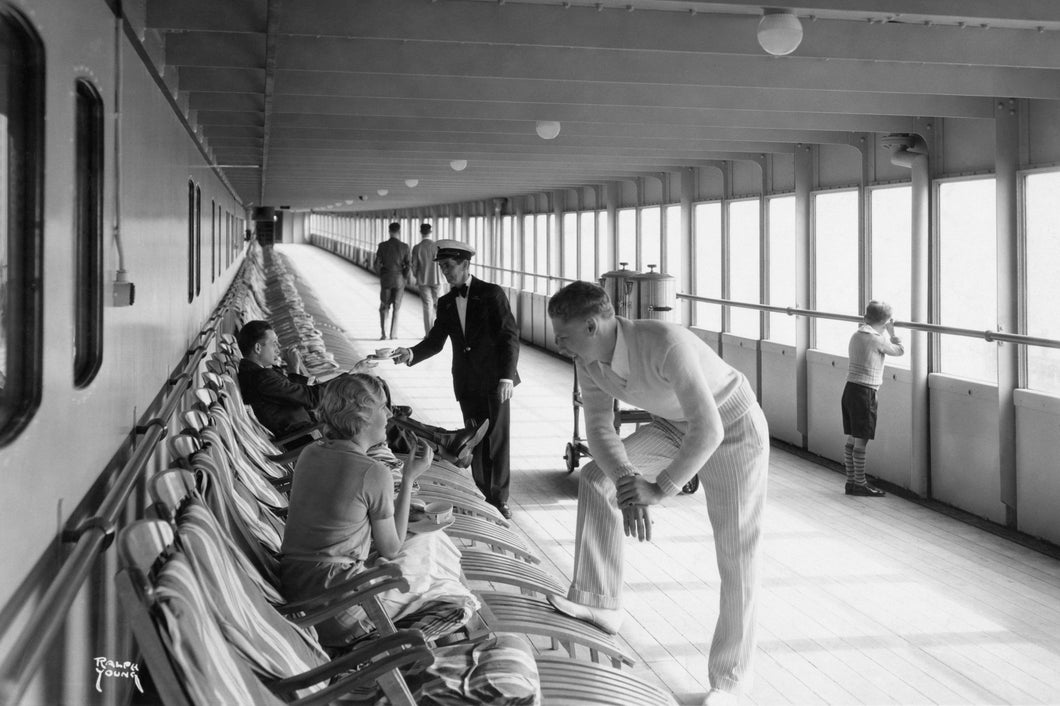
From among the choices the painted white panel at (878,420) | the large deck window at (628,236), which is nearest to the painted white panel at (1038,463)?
the painted white panel at (878,420)

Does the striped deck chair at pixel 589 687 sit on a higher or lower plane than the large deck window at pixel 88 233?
lower

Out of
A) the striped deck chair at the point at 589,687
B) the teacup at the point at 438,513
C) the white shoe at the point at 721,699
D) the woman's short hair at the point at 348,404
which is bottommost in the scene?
the white shoe at the point at 721,699

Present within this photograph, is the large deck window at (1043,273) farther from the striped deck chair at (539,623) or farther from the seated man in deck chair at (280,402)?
the striped deck chair at (539,623)

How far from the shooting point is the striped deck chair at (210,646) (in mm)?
1746

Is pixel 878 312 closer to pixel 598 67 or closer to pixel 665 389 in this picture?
pixel 598 67

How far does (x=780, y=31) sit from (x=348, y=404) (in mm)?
2462

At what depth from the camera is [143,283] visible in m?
4.07

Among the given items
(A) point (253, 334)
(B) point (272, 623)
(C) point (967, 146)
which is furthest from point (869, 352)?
(B) point (272, 623)

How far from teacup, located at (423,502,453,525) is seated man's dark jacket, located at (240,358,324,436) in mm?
2282

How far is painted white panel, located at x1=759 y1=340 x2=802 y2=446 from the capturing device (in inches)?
368

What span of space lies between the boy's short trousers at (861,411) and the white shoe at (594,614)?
395 cm

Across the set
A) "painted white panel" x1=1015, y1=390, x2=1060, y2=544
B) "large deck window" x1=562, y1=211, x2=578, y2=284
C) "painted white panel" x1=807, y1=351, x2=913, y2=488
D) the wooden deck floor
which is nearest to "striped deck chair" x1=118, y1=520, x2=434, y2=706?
the wooden deck floor

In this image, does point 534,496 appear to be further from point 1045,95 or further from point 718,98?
point 1045,95

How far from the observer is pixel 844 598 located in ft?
16.3
